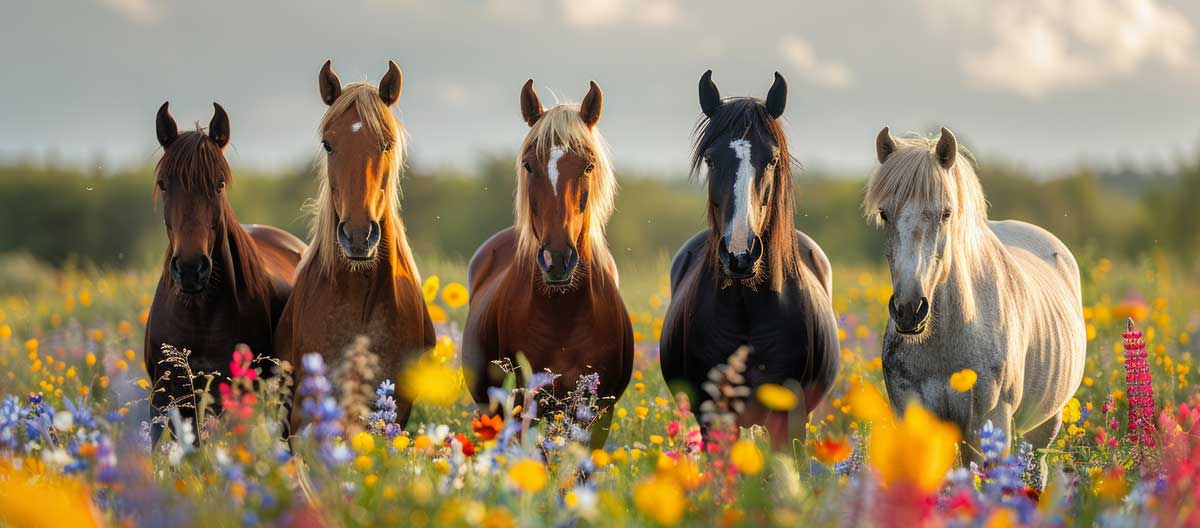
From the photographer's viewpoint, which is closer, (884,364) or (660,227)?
(884,364)

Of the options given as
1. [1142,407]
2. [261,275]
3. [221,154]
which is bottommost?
[1142,407]

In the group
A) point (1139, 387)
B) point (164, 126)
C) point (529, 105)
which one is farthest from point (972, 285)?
point (164, 126)

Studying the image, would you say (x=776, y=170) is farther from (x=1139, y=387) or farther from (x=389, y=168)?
(x=1139, y=387)

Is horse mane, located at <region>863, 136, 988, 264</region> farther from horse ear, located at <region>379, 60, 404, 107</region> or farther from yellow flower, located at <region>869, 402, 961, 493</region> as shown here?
yellow flower, located at <region>869, 402, 961, 493</region>

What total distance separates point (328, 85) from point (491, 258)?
167 cm

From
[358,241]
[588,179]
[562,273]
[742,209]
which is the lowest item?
[562,273]

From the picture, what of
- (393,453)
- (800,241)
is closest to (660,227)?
(800,241)

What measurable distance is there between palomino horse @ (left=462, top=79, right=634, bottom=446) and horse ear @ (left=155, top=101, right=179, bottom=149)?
5.97ft

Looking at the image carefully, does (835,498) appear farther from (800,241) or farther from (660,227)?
(660,227)

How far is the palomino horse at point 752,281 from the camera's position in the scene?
4.68 meters

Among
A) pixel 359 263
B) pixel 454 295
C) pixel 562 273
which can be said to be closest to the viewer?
pixel 562 273

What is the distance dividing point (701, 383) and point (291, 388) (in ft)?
7.04

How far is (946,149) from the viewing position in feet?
15.6

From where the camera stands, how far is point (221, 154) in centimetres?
529
